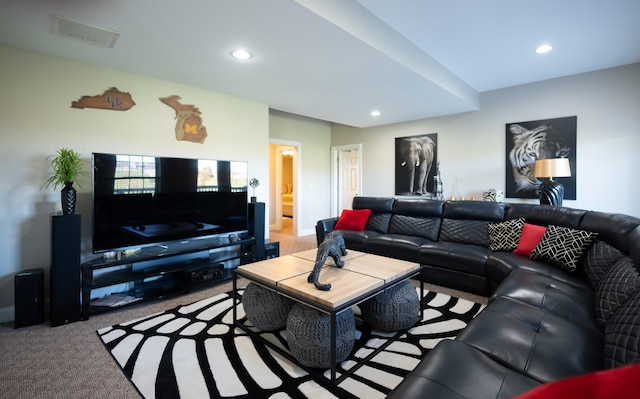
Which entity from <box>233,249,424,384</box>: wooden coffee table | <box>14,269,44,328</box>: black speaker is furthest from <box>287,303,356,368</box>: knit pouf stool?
<box>14,269,44,328</box>: black speaker

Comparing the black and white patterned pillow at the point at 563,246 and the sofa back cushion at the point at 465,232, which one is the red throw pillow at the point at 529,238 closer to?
the black and white patterned pillow at the point at 563,246

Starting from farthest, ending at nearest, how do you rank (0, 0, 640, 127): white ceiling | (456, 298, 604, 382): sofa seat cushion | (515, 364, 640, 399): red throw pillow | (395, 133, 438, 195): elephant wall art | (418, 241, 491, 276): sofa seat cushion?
(395, 133, 438, 195): elephant wall art < (418, 241, 491, 276): sofa seat cushion < (0, 0, 640, 127): white ceiling < (456, 298, 604, 382): sofa seat cushion < (515, 364, 640, 399): red throw pillow

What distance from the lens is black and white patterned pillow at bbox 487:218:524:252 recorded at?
10.2 feet

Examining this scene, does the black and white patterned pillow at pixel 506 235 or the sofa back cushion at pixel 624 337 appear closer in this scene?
the sofa back cushion at pixel 624 337

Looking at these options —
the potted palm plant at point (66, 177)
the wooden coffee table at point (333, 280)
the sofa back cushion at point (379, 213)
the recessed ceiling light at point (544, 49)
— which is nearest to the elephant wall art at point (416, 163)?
the sofa back cushion at point (379, 213)

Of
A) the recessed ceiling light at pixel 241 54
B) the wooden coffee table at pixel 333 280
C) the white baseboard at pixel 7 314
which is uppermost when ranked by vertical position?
the recessed ceiling light at pixel 241 54

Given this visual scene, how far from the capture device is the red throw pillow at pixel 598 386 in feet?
1.08

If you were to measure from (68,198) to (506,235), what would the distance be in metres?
4.29

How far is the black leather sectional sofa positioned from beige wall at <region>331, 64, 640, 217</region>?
1.40 meters

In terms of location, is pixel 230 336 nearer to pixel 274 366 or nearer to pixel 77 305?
pixel 274 366

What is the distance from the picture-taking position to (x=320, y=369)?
6.12ft

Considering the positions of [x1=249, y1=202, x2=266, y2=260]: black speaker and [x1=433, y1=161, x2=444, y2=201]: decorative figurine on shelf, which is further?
[x1=433, y1=161, x2=444, y2=201]: decorative figurine on shelf

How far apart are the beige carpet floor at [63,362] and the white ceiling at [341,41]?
2409mm

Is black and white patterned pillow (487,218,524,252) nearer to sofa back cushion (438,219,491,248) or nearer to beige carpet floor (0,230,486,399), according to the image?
sofa back cushion (438,219,491,248)
